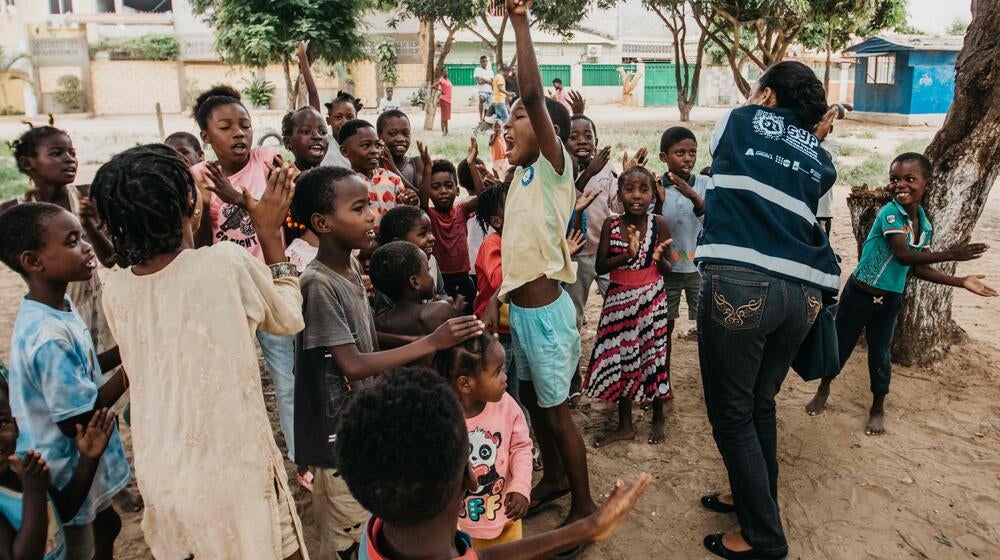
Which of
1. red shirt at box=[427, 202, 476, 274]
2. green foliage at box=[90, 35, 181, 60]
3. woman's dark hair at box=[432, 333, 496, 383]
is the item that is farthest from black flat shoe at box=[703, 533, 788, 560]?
green foliage at box=[90, 35, 181, 60]

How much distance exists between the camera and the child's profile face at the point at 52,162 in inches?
131

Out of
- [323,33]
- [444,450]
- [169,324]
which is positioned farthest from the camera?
[323,33]

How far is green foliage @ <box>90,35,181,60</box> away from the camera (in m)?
29.7

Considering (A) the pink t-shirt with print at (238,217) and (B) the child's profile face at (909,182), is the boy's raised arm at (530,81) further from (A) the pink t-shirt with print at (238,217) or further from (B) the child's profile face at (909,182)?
(B) the child's profile face at (909,182)

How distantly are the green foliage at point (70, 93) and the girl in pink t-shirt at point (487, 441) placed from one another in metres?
32.3

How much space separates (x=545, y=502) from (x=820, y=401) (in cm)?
189

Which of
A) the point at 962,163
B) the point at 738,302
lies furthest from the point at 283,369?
the point at 962,163

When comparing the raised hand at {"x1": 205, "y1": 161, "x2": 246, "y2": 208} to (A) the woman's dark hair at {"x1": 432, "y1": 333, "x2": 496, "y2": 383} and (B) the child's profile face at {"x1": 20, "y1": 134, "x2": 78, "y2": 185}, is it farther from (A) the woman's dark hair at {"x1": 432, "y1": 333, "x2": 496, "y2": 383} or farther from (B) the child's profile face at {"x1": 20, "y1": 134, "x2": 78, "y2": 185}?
(B) the child's profile face at {"x1": 20, "y1": 134, "x2": 78, "y2": 185}

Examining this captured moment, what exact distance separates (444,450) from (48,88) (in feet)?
112

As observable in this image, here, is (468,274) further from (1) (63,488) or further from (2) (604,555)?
(1) (63,488)

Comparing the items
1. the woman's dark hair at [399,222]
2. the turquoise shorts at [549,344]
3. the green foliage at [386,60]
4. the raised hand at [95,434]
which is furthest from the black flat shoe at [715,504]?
the green foliage at [386,60]

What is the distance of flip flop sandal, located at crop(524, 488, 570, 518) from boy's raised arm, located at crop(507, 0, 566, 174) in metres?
1.53

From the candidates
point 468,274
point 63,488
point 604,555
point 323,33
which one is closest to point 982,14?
point 468,274

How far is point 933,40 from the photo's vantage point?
22016mm
